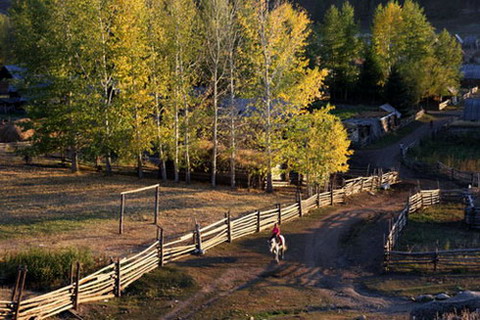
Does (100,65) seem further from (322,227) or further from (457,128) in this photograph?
(457,128)

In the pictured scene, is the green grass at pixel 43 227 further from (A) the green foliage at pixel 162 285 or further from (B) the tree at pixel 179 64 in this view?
(B) the tree at pixel 179 64

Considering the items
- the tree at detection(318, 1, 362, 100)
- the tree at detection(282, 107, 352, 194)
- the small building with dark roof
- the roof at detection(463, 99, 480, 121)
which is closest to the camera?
the tree at detection(282, 107, 352, 194)

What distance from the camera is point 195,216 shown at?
89.4ft

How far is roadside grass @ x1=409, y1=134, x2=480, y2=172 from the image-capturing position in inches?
1842

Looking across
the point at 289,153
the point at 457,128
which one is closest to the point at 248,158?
the point at 289,153

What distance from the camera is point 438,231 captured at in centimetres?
2836

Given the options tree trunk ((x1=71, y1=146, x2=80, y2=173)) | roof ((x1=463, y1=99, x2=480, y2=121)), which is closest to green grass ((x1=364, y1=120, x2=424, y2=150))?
A: roof ((x1=463, y1=99, x2=480, y2=121))

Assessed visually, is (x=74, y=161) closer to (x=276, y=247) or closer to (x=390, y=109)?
(x=276, y=247)

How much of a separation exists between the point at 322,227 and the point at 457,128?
111ft

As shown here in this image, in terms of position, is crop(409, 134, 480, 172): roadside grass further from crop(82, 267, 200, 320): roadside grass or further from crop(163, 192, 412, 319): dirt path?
crop(82, 267, 200, 320): roadside grass

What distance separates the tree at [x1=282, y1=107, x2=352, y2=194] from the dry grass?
2.20 meters

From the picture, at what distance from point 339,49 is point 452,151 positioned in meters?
21.9

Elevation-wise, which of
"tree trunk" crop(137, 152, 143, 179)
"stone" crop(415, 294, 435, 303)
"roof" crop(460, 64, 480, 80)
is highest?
"roof" crop(460, 64, 480, 80)

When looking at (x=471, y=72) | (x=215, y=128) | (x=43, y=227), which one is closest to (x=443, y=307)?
(x=43, y=227)
